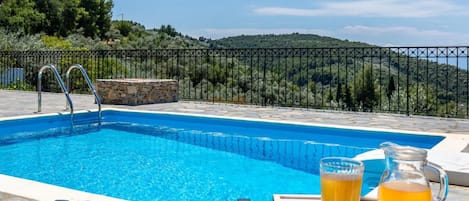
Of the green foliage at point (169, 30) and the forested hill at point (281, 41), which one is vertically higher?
the green foliage at point (169, 30)

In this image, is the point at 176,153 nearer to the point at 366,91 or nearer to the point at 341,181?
the point at 341,181

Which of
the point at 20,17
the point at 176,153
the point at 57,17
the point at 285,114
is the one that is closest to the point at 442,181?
the point at 176,153

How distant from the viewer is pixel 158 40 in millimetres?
36062

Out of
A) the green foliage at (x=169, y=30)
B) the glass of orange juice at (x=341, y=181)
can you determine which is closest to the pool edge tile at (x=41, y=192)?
the glass of orange juice at (x=341, y=181)

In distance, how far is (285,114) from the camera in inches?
347

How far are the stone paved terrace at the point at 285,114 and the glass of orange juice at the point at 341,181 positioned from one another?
4.51 m

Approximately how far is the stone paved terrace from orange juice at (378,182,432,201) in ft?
15.0

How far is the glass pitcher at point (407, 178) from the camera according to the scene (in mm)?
1133

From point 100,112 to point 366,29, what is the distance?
391 inches

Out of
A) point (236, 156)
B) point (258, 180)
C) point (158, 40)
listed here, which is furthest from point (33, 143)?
point (158, 40)

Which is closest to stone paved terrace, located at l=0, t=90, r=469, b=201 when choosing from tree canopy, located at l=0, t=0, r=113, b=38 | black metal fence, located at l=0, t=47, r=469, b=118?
black metal fence, located at l=0, t=47, r=469, b=118

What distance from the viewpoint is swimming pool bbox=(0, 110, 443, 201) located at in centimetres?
463

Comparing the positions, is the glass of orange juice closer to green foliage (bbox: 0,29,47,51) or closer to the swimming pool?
the swimming pool

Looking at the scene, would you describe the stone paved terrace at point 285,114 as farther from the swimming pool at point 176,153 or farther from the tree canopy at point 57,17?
the tree canopy at point 57,17
